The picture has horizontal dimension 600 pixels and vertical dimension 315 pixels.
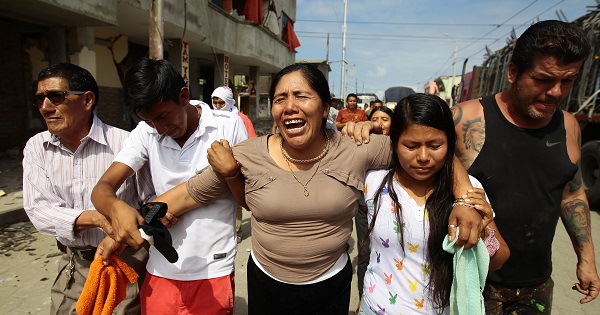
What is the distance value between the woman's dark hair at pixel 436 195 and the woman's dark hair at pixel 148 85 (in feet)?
3.25

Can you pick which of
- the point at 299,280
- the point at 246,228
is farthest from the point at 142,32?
the point at 299,280

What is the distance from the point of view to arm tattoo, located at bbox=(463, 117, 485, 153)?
1.72 m

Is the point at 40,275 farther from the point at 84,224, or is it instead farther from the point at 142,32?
the point at 142,32

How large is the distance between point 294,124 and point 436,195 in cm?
66

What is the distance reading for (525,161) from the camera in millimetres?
1653

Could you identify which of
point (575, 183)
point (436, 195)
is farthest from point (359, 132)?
point (575, 183)

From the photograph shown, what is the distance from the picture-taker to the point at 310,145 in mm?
1597

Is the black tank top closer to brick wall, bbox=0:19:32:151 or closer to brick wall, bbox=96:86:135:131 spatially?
brick wall, bbox=0:19:32:151

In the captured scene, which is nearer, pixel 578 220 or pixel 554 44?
pixel 554 44

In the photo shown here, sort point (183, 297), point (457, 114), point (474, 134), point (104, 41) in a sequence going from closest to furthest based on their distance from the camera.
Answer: point (183, 297) → point (474, 134) → point (457, 114) → point (104, 41)

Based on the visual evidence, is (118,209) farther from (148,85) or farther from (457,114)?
(457,114)

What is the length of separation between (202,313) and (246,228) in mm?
3455

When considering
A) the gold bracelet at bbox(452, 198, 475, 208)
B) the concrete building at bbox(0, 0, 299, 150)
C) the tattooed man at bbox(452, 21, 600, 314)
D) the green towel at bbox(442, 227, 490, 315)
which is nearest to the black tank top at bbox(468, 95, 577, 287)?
the tattooed man at bbox(452, 21, 600, 314)

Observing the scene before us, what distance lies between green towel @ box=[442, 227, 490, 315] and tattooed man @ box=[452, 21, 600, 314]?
0.50 metres
